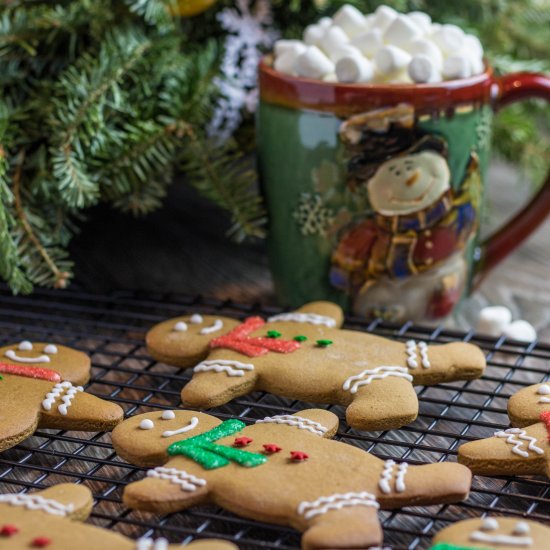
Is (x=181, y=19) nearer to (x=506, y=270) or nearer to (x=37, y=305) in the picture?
(x=37, y=305)

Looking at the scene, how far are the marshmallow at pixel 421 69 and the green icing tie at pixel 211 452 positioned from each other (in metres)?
0.38

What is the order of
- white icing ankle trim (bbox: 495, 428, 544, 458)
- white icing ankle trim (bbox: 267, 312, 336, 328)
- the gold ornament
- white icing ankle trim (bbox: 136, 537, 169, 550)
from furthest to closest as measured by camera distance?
1. the gold ornament
2. white icing ankle trim (bbox: 267, 312, 336, 328)
3. white icing ankle trim (bbox: 495, 428, 544, 458)
4. white icing ankle trim (bbox: 136, 537, 169, 550)

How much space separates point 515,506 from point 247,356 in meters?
0.25

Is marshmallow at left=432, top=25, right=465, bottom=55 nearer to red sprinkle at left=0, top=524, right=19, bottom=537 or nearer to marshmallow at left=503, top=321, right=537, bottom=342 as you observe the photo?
marshmallow at left=503, top=321, right=537, bottom=342

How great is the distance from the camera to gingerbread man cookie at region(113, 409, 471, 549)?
535mm

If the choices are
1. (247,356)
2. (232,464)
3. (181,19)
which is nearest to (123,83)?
(181,19)

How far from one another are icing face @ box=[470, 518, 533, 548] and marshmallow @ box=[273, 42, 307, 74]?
0.49 metres

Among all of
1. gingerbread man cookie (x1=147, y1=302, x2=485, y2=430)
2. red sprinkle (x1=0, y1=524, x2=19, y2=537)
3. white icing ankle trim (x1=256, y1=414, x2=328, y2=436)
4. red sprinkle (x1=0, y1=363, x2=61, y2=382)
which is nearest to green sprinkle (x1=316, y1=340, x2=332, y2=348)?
gingerbread man cookie (x1=147, y1=302, x2=485, y2=430)

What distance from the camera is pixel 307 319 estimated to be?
82 centimetres

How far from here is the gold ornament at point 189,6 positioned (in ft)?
3.07

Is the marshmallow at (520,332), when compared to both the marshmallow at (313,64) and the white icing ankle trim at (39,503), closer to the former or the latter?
the marshmallow at (313,64)

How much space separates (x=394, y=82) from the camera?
83 centimetres

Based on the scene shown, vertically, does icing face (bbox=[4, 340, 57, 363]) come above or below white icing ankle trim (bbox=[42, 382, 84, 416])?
below

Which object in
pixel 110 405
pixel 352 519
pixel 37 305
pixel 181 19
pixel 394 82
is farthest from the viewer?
pixel 181 19
